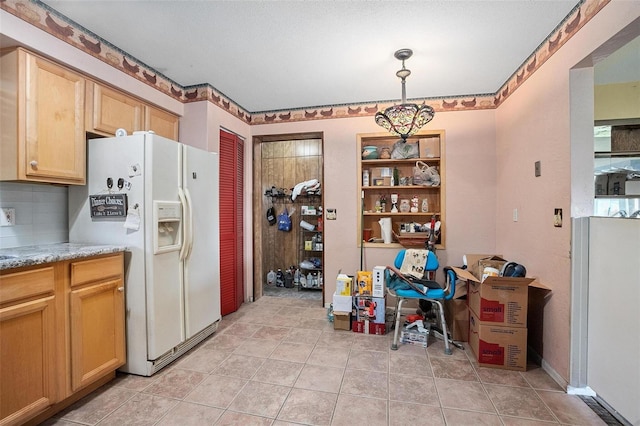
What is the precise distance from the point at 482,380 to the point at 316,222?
9.73 ft

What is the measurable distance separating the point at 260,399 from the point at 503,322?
72.4 inches

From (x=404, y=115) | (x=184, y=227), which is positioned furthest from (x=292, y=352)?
(x=404, y=115)

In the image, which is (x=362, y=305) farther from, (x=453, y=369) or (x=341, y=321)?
(x=453, y=369)

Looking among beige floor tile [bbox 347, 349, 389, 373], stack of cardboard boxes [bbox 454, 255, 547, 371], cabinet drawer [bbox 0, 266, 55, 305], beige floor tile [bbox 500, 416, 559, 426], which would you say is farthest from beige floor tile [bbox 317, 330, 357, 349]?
cabinet drawer [bbox 0, 266, 55, 305]

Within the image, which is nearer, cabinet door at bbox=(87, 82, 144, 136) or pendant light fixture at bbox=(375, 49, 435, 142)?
cabinet door at bbox=(87, 82, 144, 136)

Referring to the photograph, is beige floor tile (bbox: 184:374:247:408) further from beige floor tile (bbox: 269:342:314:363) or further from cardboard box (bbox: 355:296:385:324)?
cardboard box (bbox: 355:296:385:324)

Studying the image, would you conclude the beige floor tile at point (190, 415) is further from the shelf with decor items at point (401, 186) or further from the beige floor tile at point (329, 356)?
the shelf with decor items at point (401, 186)

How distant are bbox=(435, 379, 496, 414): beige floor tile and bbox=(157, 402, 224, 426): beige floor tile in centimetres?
139

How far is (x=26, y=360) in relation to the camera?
1.40 meters

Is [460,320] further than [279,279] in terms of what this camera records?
No

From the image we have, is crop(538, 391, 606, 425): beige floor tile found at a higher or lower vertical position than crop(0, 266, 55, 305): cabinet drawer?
lower

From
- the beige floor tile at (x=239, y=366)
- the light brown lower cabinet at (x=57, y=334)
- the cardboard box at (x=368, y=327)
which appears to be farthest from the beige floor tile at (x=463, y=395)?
the light brown lower cabinet at (x=57, y=334)

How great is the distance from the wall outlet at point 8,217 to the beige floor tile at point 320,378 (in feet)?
7.17

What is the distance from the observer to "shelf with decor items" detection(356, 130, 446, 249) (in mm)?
3135
